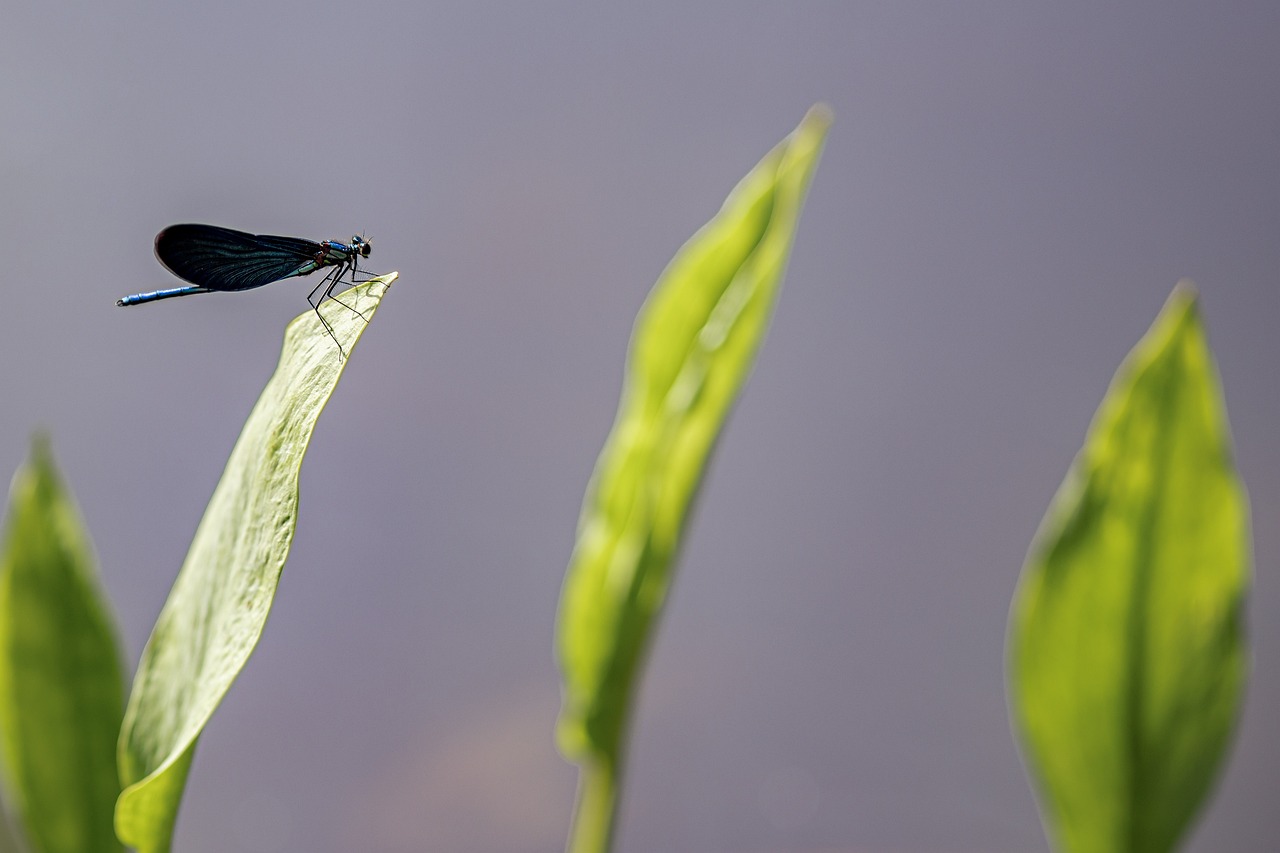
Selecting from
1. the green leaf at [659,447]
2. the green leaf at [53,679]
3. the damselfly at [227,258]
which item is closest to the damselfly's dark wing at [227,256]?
the damselfly at [227,258]

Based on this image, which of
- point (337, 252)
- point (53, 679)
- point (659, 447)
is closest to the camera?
point (659, 447)

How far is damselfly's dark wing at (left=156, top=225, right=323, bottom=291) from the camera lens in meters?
0.40

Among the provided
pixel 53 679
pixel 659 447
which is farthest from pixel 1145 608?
pixel 53 679

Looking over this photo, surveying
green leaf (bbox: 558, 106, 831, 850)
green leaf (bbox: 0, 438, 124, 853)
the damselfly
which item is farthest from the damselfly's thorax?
green leaf (bbox: 558, 106, 831, 850)

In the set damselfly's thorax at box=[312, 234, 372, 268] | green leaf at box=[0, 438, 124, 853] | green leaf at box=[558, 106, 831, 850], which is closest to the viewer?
green leaf at box=[558, 106, 831, 850]

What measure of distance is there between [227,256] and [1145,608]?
1.16ft

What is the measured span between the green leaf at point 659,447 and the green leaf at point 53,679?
0.65 ft

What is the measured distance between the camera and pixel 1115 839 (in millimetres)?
227

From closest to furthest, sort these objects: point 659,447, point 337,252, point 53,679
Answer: point 659,447 < point 53,679 < point 337,252

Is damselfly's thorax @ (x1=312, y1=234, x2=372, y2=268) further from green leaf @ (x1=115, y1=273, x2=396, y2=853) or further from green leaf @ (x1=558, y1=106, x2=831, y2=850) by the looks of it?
green leaf @ (x1=558, y1=106, x2=831, y2=850)

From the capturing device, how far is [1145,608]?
22 centimetres

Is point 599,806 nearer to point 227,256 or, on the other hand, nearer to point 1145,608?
point 1145,608

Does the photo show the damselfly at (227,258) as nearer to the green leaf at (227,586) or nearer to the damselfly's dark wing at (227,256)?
the damselfly's dark wing at (227,256)

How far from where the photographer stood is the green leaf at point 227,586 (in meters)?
0.23
